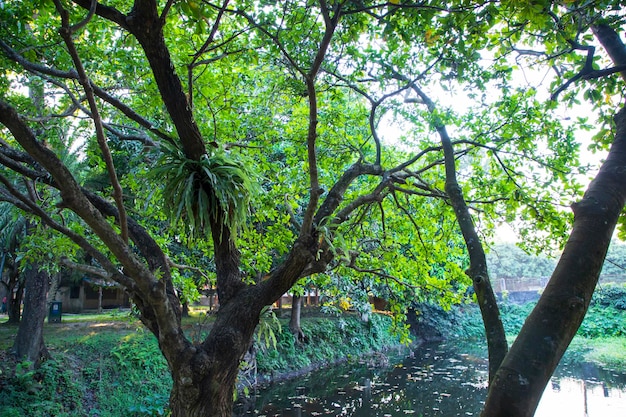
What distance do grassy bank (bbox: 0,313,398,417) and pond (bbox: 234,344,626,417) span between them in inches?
44.9

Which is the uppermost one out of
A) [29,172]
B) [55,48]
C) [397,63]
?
[55,48]

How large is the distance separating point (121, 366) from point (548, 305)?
26.7ft

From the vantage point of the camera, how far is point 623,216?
7.51ft

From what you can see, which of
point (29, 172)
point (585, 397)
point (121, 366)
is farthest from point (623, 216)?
point (585, 397)

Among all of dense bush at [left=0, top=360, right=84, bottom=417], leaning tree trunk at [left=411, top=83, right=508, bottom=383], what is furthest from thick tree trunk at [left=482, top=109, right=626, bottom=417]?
dense bush at [left=0, top=360, right=84, bottom=417]

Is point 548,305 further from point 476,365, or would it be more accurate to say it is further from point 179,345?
point 476,365

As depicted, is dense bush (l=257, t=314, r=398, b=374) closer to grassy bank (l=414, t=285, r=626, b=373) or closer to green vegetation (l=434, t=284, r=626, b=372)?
grassy bank (l=414, t=285, r=626, b=373)

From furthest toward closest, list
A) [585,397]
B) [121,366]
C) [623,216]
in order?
[585,397] < [121,366] < [623,216]

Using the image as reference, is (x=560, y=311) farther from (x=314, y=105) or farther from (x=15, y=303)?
(x=15, y=303)

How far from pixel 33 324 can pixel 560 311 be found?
823cm

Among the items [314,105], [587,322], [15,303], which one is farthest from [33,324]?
[587,322]

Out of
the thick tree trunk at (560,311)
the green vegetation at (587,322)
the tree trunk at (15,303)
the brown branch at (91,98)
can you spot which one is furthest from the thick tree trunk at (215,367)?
the green vegetation at (587,322)

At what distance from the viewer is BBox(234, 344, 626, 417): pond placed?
8188 millimetres

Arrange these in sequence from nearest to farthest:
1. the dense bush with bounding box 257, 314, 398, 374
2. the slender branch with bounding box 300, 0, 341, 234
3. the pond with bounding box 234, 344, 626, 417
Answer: the slender branch with bounding box 300, 0, 341, 234 < the pond with bounding box 234, 344, 626, 417 < the dense bush with bounding box 257, 314, 398, 374
